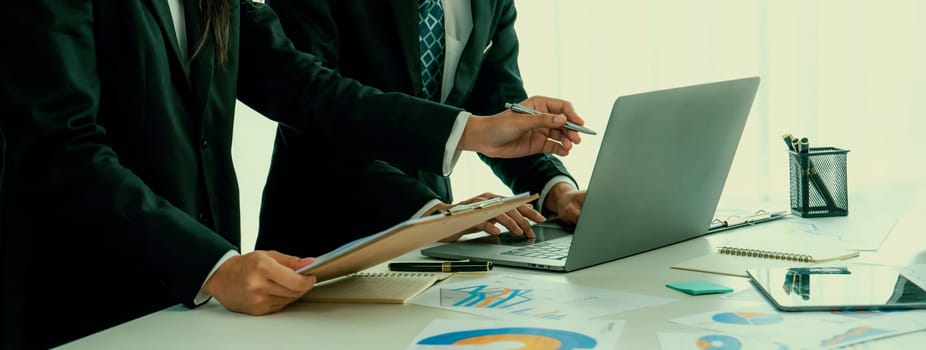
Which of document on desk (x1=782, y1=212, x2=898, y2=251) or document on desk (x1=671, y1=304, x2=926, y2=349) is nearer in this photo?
document on desk (x1=671, y1=304, x2=926, y2=349)

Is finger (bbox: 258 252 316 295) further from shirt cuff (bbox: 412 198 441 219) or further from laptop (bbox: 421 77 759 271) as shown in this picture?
shirt cuff (bbox: 412 198 441 219)

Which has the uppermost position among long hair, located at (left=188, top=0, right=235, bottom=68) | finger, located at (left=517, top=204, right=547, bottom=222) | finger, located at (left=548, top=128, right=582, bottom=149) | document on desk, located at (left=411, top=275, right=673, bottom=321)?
long hair, located at (left=188, top=0, right=235, bottom=68)

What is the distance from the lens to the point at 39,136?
113 cm

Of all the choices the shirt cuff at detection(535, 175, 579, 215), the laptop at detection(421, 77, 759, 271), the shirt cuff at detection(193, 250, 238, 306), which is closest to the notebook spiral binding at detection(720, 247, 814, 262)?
the laptop at detection(421, 77, 759, 271)

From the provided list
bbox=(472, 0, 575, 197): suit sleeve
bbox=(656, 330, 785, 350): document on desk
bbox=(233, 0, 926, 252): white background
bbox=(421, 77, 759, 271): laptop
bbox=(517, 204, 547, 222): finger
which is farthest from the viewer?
bbox=(233, 0, 926, 252): white background

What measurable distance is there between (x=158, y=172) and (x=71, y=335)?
0.82 feet

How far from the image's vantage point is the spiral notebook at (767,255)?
1.30m

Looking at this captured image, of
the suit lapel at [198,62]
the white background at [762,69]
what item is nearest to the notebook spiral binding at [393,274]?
the suit lapel at [198,62]

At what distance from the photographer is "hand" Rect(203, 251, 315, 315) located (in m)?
1.06

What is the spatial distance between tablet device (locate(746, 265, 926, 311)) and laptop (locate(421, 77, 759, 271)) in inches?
8.0

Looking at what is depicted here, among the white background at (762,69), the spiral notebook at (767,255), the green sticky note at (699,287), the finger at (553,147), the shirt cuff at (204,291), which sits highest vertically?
the finger at (553,147)

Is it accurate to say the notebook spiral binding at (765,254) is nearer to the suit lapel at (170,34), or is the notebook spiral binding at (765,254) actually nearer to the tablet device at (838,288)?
the tablet device at (838,288)

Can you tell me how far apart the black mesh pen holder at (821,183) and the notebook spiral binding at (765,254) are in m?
0.43

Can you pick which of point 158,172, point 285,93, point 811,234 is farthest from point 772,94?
point 158,172
